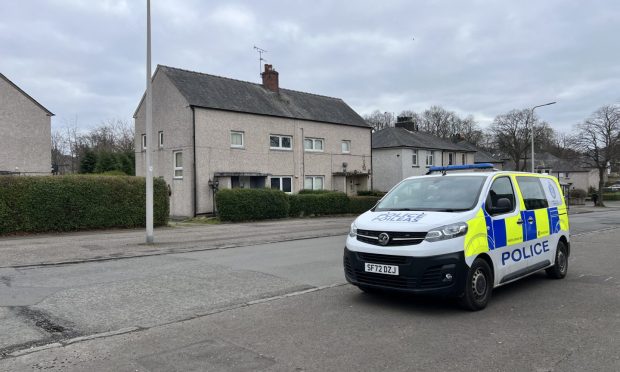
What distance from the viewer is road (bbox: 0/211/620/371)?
4.61m

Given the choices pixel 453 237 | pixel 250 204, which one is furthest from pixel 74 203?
pixel 453 237

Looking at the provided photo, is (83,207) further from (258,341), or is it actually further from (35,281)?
(258,341)

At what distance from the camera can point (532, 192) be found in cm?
814

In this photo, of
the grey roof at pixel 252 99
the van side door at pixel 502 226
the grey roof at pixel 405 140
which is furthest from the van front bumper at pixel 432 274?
the grey roof at pixel 405 140

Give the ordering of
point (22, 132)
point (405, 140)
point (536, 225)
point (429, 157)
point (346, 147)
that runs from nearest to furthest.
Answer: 1. point (536, 225)
2. point (22, 132)
3. point (346, 147)
4. point (405, 140)
5. point (429, 157)

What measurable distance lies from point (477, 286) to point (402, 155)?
3573 cm

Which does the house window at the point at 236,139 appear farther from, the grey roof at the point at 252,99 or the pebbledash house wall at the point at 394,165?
the pebbledash house wall at the point at 394,165

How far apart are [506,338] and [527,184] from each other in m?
3.65

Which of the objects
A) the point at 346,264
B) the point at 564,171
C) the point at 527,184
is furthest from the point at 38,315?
the point at 564,171

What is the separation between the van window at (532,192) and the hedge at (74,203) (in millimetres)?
14627

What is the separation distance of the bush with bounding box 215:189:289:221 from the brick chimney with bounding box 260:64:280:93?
9800 mm

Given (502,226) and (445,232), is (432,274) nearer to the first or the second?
(445,232)

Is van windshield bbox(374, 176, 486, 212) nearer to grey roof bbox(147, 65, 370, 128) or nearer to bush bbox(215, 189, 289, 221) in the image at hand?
bush bbox(215, 189, 289, 221)

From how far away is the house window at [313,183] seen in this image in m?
30.9
